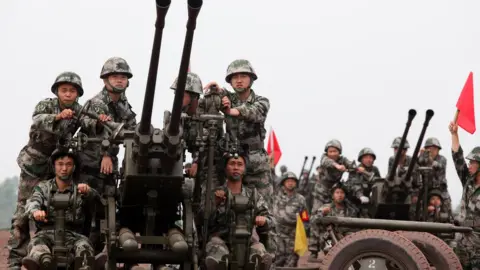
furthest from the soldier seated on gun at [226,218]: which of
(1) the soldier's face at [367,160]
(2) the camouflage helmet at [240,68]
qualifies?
(1) the soldier's face at [367,160]

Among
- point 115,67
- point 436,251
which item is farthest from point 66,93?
point 436,251

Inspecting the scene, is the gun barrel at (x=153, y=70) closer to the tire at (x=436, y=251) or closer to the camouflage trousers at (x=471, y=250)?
the tire at (x=436, y=251)

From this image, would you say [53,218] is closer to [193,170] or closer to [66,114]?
[66,114]

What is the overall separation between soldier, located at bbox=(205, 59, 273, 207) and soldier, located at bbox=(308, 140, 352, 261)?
6.76 m

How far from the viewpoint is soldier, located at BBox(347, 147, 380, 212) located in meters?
20.8

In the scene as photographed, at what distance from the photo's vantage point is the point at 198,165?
12773mm

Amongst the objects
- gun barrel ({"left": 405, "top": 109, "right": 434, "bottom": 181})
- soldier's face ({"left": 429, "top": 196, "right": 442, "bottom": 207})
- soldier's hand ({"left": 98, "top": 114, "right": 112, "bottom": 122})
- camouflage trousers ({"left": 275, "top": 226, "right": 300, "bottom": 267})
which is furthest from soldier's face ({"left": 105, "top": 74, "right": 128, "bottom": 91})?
camouflage trousers ({"left": 275, "top": 226, "right": 300, "bottom": 267})

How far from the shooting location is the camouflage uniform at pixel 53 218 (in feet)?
39.8

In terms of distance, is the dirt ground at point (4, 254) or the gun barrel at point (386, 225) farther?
the dirt ground at point (4, 254)

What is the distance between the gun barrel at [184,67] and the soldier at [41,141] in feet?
5.92

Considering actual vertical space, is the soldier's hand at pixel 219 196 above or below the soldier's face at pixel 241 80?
below

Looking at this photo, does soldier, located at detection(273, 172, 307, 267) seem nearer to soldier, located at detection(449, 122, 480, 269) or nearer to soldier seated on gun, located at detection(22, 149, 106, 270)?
soldier, located at detection(449, 122, 480, 269)

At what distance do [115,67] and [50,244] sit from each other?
2571 millimetres

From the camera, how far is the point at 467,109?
58.8ft
